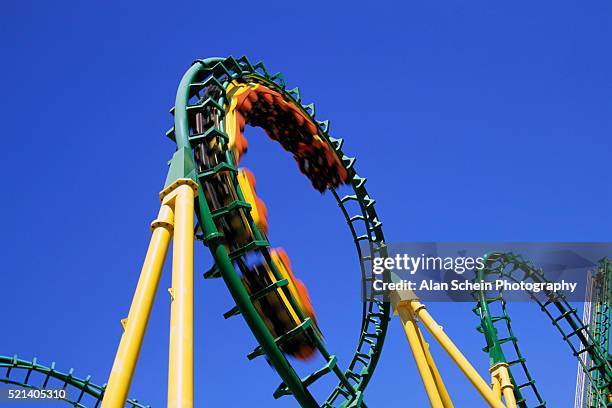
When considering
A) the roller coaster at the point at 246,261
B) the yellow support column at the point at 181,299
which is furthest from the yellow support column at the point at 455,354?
the yellow support column at the point at 181,299

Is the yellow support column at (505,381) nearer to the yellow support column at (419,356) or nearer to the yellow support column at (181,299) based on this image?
the yellow support column at (419,356)

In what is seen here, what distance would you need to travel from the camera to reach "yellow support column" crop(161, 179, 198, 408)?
474cm

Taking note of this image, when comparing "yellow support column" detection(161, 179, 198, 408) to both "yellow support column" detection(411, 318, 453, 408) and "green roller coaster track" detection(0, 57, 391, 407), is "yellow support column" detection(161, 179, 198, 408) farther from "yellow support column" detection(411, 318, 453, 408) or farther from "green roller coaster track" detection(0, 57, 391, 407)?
"yellow support column" detection(411, 318, 453, 408)

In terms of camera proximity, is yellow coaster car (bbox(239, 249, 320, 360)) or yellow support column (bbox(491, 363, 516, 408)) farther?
yellow support column (bbox(491, 363, 516, 408))

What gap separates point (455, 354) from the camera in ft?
32.2

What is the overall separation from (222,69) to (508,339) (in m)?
7.84

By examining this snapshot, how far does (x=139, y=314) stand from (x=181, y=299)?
333mm

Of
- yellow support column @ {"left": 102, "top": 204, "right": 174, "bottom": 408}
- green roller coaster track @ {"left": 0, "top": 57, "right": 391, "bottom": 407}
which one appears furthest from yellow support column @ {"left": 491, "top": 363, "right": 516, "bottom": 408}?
yellow support column @ {"left": 102, "top": 204, "right": 174, "bottom": 408}

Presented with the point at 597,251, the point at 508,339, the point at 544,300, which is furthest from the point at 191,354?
the point at 597,251

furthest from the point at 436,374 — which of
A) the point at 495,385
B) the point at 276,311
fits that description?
the point at 276,311

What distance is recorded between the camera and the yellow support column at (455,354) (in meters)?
9.51

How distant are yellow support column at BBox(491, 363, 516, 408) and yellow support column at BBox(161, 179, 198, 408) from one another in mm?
7459

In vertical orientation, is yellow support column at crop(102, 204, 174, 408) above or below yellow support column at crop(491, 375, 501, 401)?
below

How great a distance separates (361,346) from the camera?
10.7 meters
